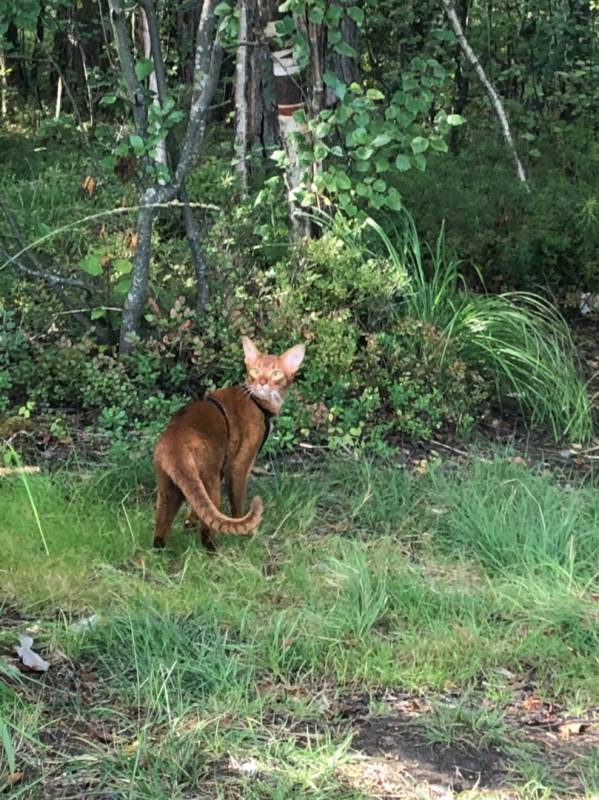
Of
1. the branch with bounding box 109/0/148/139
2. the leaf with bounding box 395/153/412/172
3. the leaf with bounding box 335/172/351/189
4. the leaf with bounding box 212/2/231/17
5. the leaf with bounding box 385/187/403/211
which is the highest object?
the leaf with bounding box 212/2/231/17

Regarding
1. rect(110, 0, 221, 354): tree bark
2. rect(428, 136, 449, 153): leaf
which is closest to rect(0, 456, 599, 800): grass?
rect(110, 0, 221, 354): tree bark

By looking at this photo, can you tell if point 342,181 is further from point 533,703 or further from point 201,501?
point 533,703

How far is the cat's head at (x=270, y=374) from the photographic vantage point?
13.8 feet

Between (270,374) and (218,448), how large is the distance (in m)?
0.50

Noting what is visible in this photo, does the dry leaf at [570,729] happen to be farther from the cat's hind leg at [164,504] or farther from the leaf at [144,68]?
the leaf at [144,68]

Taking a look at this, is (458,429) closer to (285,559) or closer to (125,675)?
(285,559)

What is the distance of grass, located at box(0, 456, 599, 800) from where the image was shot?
2680 millimetres

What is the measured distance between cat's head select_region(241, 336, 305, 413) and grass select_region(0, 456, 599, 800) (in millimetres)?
499

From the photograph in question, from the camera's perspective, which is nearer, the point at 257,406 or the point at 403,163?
the point at 257,406

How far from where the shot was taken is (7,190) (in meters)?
8.12

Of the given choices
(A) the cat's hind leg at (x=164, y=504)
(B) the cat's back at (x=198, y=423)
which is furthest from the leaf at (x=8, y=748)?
(B) the cat's back at (x=198, y=423)

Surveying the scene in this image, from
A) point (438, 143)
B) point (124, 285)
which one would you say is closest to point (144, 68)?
point (124, 285)

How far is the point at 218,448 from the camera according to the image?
3.90 metres

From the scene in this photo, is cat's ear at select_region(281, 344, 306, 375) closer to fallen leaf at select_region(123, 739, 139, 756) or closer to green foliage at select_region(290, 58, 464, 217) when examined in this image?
green foliage at select_region(290, 58, 464, 217)
